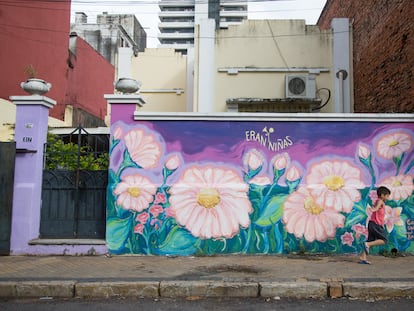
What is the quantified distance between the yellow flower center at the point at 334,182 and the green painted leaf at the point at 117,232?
3568 millimetres

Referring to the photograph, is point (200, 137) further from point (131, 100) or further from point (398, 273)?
point (398, 273)

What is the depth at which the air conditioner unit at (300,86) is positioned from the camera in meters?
13.3

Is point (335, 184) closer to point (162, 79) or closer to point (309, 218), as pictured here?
point (309, 218)

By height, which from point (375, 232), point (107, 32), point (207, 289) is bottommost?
point (207, 289)

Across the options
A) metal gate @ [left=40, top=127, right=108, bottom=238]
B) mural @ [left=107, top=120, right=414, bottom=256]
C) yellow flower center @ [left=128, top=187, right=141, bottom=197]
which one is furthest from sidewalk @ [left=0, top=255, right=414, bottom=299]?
yellow flower center @ [left=128, top=187, right=141, bottom=197]

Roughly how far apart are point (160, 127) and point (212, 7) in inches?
3159

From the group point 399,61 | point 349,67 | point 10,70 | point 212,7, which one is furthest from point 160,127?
point 212,7

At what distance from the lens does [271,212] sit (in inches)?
298

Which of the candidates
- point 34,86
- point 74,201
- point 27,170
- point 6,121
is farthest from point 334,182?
point 6,121

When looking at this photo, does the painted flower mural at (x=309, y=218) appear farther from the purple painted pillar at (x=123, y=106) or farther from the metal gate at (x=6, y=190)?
the metal gate at (x=6, y=190)

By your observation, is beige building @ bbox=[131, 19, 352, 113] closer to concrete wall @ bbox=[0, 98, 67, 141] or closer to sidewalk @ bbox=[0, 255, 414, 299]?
concrete wall @ bbox=[0, 98, 67, 141]

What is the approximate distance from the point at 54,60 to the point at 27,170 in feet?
38.5

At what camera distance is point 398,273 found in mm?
6055

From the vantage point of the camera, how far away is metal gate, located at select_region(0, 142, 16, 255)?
762 centimetres
